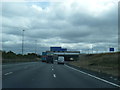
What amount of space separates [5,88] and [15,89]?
0.77 metres

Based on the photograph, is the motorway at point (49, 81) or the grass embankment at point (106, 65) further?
the grass embankment at point (106, 65)

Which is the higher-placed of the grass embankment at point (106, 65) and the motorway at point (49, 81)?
the motorway at point (49, 81)

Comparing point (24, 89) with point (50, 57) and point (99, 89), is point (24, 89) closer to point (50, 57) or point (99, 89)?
point (99, 89)

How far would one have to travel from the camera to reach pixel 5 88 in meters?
12.1

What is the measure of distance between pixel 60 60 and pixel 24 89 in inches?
2139

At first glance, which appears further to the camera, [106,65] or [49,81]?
[106,65]

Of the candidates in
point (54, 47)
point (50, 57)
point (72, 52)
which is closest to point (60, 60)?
point (50, 57)

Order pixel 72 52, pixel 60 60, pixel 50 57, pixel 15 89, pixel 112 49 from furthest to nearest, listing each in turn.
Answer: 1. pixel 72 52
2. pixel 50 57
3. pixel 60 60
4. pixel 112 49
5. pixel 15 89

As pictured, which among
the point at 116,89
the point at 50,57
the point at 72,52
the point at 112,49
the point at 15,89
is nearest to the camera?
the point at 15,89

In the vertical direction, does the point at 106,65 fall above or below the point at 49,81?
below

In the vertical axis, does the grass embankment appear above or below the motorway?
below

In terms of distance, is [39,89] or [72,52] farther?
[72,52]

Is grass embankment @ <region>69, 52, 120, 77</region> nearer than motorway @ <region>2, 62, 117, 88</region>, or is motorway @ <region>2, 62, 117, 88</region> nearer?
motorway @ <region>2, 62, 117, 88</region>

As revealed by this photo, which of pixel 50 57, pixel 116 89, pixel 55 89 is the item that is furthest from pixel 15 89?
pixel 50 57
